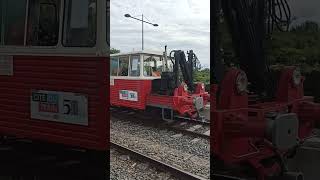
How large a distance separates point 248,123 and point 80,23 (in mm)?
1230

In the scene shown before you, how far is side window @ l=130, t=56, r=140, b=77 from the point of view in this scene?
9.11 feet

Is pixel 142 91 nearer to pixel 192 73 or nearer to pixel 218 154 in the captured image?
pixel 192 73

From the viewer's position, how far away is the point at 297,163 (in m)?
2.96

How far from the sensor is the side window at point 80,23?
3.03m

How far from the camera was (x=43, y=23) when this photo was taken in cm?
338

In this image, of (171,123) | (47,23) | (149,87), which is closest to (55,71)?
(47,23)

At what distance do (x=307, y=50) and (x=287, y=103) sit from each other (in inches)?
15.3

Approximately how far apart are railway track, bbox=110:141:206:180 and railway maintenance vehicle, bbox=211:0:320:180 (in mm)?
155

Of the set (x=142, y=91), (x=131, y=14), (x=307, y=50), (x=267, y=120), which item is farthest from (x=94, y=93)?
(x=307, y=50)

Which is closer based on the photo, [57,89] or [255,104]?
[255,104]

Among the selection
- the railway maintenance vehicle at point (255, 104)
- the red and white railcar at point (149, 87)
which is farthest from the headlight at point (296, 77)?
the red and white railcar at point (149, 87)

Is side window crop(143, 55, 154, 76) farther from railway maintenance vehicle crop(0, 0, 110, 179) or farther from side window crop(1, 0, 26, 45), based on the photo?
side window crop(1, 0, 26, 45)

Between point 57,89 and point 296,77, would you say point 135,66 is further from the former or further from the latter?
point 296,77

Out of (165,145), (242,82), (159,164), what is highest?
(242,82)
